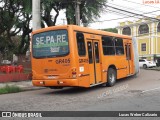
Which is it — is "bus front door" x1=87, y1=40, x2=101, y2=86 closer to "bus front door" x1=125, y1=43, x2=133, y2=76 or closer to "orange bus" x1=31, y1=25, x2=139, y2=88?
"orange bus" x1=31, y1=25, x2=139, y2=88

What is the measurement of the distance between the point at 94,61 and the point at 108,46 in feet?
6.80

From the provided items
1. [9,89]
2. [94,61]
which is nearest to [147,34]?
[94,61]

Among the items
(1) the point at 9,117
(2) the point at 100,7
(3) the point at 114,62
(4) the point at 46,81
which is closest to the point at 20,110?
(1) the point at 9,117

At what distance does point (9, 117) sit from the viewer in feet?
27.0

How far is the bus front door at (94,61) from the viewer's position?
13883 mm

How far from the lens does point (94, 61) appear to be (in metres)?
14.3

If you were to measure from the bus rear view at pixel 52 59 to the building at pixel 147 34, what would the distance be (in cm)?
4869

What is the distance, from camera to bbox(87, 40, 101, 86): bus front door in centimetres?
1388

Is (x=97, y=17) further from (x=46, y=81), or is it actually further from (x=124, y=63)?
(x=46, y=81)

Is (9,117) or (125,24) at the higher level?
(125,24)

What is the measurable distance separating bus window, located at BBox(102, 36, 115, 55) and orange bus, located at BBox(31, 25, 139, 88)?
2.1 inches

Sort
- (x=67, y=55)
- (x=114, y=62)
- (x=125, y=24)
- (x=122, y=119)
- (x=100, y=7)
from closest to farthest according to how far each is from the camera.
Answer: (x=122, y=119)
(x=67, y=55)
(x=114, y=62)
(x=100, y=7)
(x=125, y=24)

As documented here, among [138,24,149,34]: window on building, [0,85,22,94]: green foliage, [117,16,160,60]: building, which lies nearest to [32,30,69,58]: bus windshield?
[0,85,22,94]: green foliage

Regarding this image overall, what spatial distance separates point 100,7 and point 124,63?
32.7 feet
